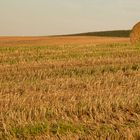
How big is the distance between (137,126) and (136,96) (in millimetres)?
1747

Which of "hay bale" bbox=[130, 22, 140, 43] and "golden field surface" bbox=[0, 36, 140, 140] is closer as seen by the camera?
"golden field surface" bbox=[0, 36, 140, 140]

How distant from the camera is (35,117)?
614 centimetres

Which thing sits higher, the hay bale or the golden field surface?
the hay bale

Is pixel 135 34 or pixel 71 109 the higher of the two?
pixel 135 34

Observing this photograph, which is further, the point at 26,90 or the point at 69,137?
the point at 26,90

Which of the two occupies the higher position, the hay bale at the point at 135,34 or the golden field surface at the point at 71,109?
the hay bale at the point at 135,34

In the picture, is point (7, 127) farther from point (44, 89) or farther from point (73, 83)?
point (73, 83)

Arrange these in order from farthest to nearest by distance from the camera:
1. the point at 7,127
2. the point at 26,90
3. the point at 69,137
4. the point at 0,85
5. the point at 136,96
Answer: the point at 0,85, the point at 26,90, the point at 136,96, the point at 7,127, the point at 69,137

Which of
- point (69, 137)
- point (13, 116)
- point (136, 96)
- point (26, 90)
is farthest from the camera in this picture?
point (26, 90)

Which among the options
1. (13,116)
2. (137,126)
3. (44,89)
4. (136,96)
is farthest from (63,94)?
(137,126)

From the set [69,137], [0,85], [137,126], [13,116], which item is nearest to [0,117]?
[13,116]

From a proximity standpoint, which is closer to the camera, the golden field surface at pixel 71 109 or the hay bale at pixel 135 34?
the golden field surface at pixel 71 109

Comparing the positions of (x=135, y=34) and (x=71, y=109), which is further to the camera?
(x=135, y=34)

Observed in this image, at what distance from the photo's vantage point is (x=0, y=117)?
6.15 metres
